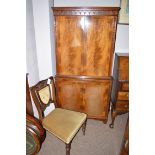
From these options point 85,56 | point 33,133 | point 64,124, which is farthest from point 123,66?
point 33,133

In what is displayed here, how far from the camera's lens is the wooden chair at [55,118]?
1835 millimetres

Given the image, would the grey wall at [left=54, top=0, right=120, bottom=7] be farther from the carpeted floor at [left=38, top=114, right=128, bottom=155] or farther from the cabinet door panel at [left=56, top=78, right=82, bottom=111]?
the carpeted floor at [left=38, top=114, right=128, bottom=155]

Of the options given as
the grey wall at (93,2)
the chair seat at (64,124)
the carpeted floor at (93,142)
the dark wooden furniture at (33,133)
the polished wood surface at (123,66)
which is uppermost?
the grey wall at (93,2)

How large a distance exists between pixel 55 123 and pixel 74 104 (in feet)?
2.35

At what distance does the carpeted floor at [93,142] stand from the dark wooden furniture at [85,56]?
218 millimetres

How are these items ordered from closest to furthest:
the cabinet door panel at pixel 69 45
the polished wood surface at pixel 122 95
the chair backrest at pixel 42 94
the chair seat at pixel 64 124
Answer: the chair seat at pixel 64 124, the chair backrest at pixel 42 94, the cabinet door panel at pixel 69 45, the polished wood surface at pixel 122 95

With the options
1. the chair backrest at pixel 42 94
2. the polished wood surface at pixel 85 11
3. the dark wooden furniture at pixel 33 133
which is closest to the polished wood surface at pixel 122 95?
the chair backrest at pixel 42 94

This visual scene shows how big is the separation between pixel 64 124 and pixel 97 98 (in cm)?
82

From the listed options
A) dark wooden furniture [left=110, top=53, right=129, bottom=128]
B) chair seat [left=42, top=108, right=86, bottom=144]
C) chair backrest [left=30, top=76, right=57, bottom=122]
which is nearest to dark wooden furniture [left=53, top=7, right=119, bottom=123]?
dark wooden furniture [left=110, top=53, right=129, bottom=128]

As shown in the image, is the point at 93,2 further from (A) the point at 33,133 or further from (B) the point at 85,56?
(A) the point at 33,133

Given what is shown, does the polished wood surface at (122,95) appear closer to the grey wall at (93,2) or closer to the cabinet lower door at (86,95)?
the cabinet lower door at (86,95)

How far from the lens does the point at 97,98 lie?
2.55 m
